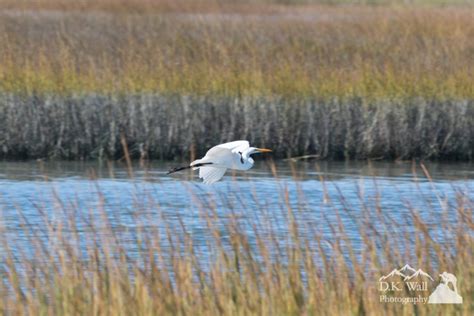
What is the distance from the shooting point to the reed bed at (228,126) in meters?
9.97

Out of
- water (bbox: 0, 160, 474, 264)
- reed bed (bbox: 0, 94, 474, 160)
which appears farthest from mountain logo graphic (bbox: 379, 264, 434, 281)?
reed bed (bbox: 0, 94, 474, 160)

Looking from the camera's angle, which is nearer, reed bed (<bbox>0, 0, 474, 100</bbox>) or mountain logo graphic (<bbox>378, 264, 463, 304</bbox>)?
mountain logo graphic (<bbox>378, 264, 463, 304</bbox>)

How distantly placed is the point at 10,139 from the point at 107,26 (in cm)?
399

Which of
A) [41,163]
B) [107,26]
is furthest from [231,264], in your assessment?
[107,26]

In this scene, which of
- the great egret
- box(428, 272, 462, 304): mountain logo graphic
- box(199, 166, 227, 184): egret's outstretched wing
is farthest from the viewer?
box(199, 166, 227, 184): egret's outstretched wing

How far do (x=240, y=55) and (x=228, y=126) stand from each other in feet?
6.08

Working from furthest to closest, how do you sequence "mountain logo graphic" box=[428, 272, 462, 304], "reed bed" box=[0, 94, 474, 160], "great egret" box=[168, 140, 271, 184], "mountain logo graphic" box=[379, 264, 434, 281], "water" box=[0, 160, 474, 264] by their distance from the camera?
"reed bed" box=[0, 94, 474, 160]
"water" box=[0, 160, 474, 264]
"great egret" box=[168, 140, 271, 184]
"mountain logo graphic" box=[379, 264, 434, 281]
"mountain logo graphic" box=[428, 272, 462, 304]

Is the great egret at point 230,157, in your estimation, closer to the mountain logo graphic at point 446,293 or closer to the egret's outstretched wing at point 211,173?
the egret's outstretched wing at point 211,173

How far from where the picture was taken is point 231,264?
4.64 m

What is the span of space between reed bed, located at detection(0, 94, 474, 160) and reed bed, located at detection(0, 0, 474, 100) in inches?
6.2

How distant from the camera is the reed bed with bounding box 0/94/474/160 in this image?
392 inches

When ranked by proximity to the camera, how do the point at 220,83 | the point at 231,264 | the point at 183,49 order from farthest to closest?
1. the point at 183,49
2. the point at 220,83
3. the point at 231,264

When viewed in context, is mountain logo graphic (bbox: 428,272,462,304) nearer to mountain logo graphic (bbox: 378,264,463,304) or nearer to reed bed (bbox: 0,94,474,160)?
mountain logo graphic (bbox: 378,264,463,304)

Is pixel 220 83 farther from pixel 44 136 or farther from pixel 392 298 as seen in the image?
pixel 392 298
